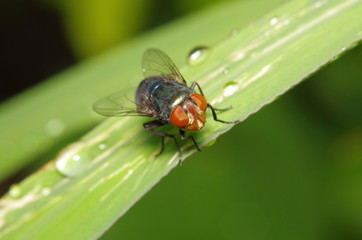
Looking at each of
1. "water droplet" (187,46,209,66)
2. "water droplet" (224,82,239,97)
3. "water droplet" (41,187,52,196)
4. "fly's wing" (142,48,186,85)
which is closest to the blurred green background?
"fly's wing" (142,48,186,85)

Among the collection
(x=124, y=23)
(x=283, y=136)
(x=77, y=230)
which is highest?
(x=124, y=23)

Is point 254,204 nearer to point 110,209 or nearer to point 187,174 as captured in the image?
point 187,174

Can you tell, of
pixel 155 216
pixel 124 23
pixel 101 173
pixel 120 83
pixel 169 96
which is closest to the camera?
pixel 101 173

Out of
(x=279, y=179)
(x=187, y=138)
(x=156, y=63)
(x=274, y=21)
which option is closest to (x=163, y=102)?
(x=187, y=138)

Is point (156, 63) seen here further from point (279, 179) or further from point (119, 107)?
point (279, 179)

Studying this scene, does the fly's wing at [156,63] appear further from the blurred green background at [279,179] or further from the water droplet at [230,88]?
the water droplet at [230,88]

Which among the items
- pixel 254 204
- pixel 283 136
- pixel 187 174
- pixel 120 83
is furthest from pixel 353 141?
pixel 120 83

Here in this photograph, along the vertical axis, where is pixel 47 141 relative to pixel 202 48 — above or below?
above
